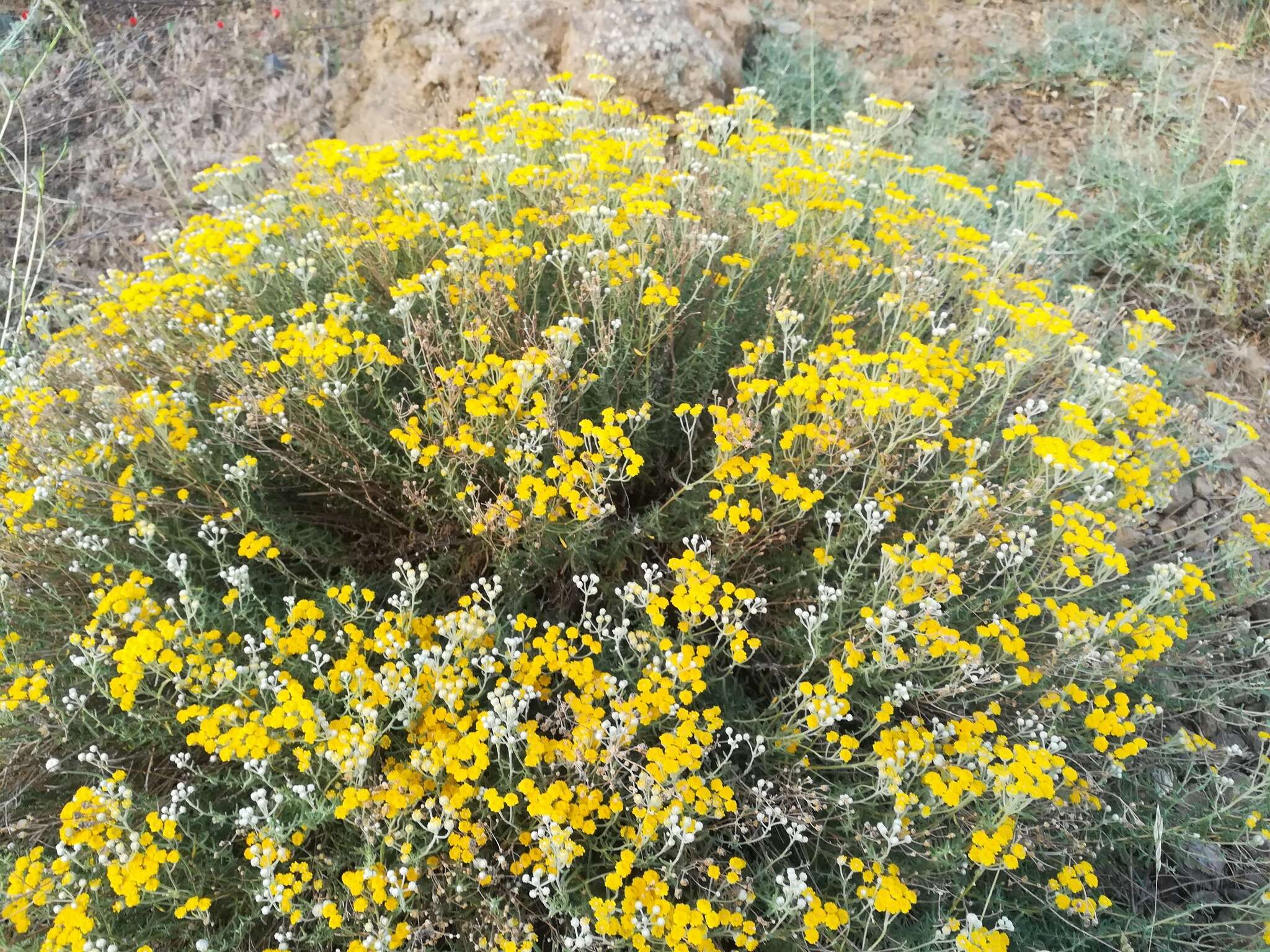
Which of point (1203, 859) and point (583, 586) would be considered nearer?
point (583, 586)

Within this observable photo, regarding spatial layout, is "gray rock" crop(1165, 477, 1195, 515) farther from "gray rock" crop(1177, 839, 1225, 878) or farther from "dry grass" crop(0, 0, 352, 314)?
"dry grass" crop(0, 0, 352, 314)

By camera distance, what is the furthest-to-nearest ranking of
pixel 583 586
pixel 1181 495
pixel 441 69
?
1. pixel 441 69
2. pixel 1181 495
3. pixel 583 586

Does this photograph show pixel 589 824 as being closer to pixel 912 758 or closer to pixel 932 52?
pixel 912 758

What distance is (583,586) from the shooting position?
277 cm

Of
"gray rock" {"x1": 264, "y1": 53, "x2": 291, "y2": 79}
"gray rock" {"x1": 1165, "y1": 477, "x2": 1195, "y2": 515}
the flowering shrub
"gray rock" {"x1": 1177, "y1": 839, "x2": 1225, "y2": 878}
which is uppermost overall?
"gray rock" {"x1": 264, "y1": 53, "x2": 291, "y2": 79}

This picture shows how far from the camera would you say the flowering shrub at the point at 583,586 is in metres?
2.32

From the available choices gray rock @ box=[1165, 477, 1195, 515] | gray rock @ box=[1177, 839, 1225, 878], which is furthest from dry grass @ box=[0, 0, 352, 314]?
gray rock @ box=[1177, 839, 1225, 878]

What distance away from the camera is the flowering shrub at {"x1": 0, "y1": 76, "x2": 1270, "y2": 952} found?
2316mm

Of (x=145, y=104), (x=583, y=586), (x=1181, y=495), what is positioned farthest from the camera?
(x=145, y=104)

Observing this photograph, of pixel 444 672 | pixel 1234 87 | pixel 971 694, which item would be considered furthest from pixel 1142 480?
pixel 1234 87

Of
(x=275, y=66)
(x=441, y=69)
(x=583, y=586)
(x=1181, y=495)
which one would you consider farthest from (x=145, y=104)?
(x=1181, y=495)

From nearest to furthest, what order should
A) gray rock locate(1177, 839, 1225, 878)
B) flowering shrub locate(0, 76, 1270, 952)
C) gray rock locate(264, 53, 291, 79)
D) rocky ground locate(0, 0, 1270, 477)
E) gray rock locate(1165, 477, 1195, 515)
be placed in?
flowering shrub locate(0, 76, 1270, 952), gray rock locate(1177, 839, 1225, 878), gray rock locate(1165, 477, 1195, 515), rocky ground locate(0, 0, 1270, 477), gray rock locate(264, 53, 291, 79)

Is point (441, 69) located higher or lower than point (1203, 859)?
higher

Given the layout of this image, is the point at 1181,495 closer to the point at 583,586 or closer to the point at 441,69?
the point at 583,586
